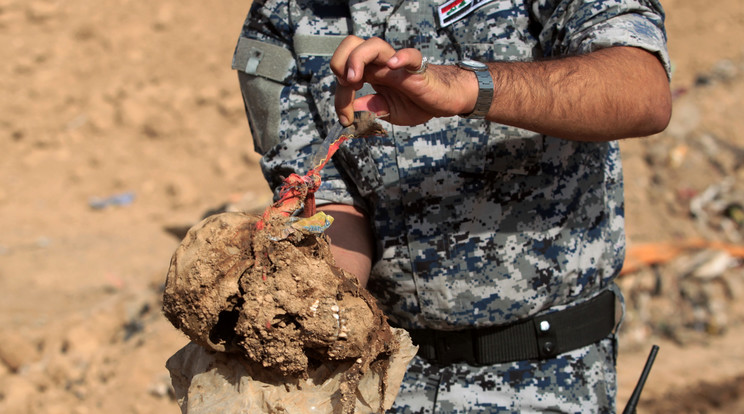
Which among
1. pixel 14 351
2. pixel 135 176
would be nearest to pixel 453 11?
pixel 14 351

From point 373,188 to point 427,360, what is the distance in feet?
1.66

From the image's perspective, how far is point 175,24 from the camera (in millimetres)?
7633

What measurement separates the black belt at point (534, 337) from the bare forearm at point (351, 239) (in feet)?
0.99

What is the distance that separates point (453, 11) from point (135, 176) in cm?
562

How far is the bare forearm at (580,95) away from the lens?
1461mm

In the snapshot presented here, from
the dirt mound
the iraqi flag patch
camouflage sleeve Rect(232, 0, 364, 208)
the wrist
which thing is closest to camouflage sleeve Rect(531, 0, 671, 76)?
the iraqi flag patch

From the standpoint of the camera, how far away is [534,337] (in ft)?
6.06

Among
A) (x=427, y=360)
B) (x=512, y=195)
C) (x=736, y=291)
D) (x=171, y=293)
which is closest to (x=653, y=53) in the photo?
(x=512, y=195)

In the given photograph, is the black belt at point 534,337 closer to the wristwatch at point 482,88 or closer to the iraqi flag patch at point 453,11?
the wristwatch at point 482,88

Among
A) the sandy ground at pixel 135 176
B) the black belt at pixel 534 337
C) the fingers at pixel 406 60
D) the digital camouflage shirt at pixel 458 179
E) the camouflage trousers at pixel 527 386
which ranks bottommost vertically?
the sandy ground at pixel 135 176

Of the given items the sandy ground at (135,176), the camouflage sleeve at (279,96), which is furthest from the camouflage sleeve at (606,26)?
the sandy ground at (135,176)

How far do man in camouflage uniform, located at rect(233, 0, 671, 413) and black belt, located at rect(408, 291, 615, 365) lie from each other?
0.02 metres

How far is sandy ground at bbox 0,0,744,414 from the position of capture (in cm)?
438

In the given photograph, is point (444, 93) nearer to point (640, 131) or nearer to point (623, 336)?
point (640, 131)
